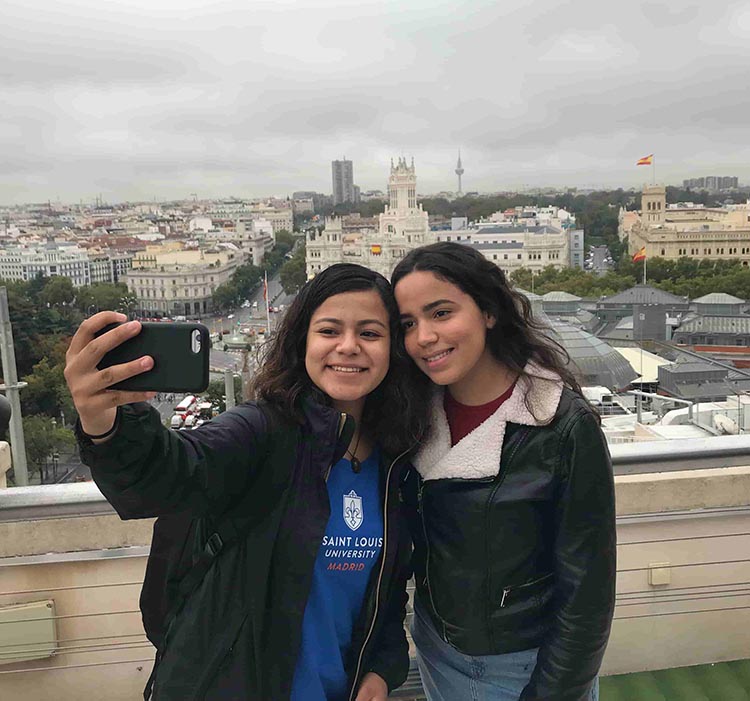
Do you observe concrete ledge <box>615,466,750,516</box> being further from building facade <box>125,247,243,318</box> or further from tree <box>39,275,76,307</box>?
building facade <box>125,247,243,318</box>

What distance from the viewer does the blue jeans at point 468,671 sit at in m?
0.91

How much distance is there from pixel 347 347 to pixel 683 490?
1.00 metres

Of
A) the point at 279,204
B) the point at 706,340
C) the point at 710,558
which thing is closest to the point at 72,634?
the point at 710,558

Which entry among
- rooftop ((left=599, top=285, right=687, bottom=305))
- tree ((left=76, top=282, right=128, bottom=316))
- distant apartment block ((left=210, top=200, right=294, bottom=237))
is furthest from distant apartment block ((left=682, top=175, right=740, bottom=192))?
tree ((left=76, top=282, right=128, bottom=316))

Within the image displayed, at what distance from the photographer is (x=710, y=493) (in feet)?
5.08

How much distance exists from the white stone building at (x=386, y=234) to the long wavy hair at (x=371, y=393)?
17.9 meters

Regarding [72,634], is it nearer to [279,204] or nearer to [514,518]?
[514,518]

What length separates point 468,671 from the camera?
0.93 m

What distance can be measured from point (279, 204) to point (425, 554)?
207ft

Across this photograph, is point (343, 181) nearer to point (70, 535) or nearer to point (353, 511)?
point (70, 535)

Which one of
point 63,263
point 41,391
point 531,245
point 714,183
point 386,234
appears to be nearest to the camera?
point 41,391

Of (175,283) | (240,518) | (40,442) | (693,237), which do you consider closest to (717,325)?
(40,442)

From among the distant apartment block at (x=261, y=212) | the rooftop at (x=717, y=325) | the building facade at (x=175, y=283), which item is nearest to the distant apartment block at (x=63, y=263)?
the building facade at (x=175, y=283)

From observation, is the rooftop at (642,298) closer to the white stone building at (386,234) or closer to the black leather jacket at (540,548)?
the white stone building at (386,234)
